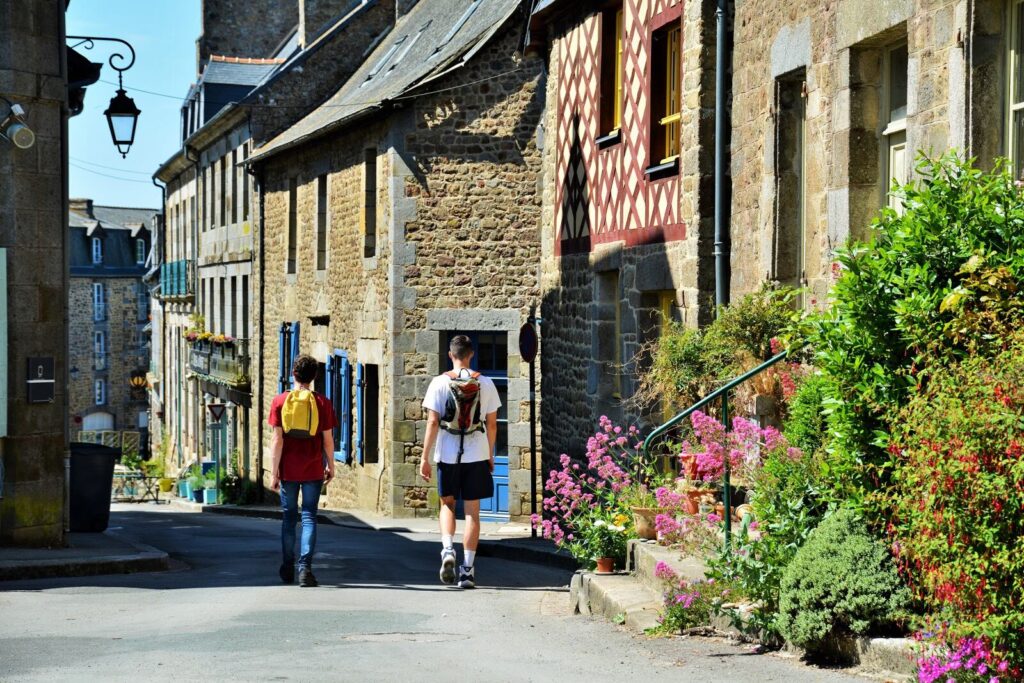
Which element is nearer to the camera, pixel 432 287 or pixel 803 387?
pixel 803 387

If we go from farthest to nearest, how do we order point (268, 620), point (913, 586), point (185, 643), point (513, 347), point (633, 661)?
point (513, 347), point (268, 620), point (185, 643), point (633, 661), point (913, 586)

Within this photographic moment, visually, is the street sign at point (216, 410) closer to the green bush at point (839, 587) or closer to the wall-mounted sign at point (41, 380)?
the wall-mounted sign at point (41, 380)

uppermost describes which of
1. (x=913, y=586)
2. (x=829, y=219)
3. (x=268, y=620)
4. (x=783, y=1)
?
(x=783, y=1)

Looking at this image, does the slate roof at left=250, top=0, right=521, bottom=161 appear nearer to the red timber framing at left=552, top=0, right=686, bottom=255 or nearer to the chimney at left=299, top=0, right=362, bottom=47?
the chimney at left=299, top=0, right=362, bottom=47

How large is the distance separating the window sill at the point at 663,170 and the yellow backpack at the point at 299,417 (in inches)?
150

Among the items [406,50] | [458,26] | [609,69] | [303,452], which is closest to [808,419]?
[303,452]

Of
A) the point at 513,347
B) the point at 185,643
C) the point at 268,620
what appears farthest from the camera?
the point at 513,347

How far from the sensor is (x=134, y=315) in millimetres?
67125

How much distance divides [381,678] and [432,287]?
556 inches

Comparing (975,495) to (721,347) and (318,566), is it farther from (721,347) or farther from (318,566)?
(318,566)

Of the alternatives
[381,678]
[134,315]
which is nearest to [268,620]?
[381,678]

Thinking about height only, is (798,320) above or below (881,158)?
below

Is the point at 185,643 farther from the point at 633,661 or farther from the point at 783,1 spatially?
the point at 783,1

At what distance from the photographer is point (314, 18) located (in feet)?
99.3
